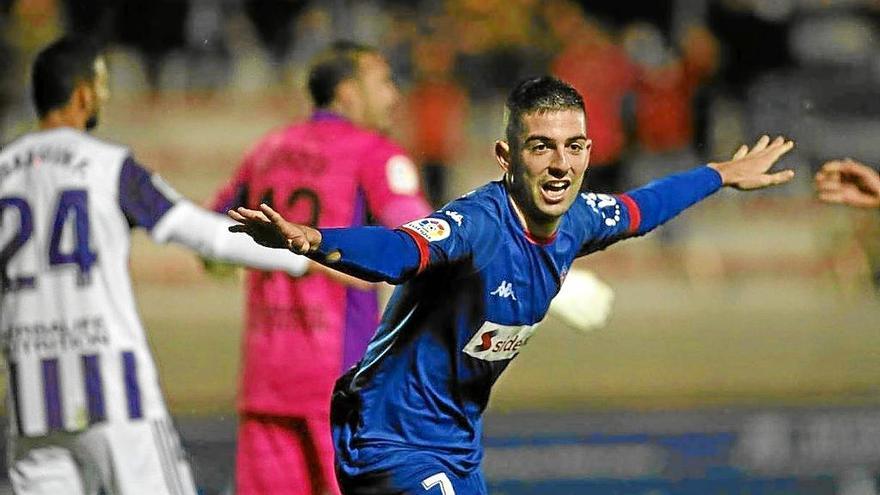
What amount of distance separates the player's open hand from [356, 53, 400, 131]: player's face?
8.56 ft

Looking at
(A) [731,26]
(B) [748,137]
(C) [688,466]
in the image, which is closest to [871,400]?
(C) [688,466]

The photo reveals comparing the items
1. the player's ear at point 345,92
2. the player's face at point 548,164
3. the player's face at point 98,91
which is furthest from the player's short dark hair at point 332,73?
the player's face at point 548,164

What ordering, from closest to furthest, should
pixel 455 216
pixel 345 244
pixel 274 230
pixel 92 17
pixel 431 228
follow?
1. pixel 274 230
2. pixel 345 244
3. pixel 431 228
4. pixel 455 216
5. pixel 92 17

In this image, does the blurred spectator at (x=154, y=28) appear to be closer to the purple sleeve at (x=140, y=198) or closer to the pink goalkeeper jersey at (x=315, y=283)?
the pink goalkeeper jersey at (x=315, y=283)

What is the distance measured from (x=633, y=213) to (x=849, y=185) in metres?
0.72

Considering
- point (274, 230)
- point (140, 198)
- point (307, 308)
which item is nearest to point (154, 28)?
point (307, 308)

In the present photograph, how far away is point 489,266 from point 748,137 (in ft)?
39.5

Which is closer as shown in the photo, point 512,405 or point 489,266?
point 489,266

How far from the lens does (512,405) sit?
11.5 m

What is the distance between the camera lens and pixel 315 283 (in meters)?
6.24

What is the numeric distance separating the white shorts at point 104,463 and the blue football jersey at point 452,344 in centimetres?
84

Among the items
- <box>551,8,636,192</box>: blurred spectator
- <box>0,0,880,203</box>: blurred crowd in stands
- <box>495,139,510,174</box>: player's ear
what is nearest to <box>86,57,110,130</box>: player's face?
<box>495,139,510,174</box>: player's ear

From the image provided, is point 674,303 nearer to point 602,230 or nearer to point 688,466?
point 688,466

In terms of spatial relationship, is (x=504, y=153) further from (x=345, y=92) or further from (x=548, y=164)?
(x=345, y=92)
